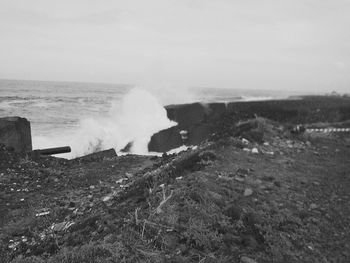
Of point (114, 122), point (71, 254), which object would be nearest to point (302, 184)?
point (71, 254)

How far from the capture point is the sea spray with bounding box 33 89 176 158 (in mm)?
13375

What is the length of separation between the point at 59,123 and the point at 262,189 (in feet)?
49.8

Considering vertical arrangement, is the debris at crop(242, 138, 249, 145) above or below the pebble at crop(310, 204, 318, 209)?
above

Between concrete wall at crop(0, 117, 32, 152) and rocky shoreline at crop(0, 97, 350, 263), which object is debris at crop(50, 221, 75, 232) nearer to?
rocky shoreline at crop(0, 97, 350, 263)

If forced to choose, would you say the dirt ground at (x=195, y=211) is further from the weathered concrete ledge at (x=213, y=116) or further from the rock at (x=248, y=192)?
the weathered concrete ledge at (x=213, y=116)

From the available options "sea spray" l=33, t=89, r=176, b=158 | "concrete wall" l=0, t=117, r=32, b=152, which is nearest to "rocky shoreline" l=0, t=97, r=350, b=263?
"concrete wall" l=0, t=117, r=32, b=152

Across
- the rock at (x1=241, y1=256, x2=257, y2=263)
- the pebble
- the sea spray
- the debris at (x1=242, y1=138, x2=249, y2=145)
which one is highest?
the debris at (x1=242, y1=138, x2=249, y2=145)

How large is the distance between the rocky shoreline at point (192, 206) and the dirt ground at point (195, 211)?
0.01m

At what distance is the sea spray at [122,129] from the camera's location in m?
13.4

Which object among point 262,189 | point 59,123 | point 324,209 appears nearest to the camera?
point 324,209

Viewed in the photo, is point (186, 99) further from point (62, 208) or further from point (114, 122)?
point (62, 208)

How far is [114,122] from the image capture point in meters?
18.0

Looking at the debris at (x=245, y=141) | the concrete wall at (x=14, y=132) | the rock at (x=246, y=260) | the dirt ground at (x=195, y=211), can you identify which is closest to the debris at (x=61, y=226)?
the dirt ground at (x=195, y=211)

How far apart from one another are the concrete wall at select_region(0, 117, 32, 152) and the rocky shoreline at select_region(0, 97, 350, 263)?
1.74 ft
